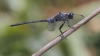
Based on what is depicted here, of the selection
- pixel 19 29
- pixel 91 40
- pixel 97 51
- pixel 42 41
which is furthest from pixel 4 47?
pixel 97 51

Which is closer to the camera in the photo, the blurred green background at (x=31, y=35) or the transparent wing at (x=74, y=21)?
the transparent wing at (x=74, y=21)

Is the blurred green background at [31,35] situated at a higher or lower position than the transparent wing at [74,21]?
higher

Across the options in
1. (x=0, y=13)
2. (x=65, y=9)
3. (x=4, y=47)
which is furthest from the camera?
(x=65, y=9)

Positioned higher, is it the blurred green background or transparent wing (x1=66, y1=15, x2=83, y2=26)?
the blurred green background

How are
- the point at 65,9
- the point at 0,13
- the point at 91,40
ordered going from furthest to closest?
the point at 65,9 < the point at 91,40 < the point at 0,13

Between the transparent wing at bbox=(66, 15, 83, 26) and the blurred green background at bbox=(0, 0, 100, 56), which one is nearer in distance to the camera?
the transparent wing at bbox=(66, 15, 83, 26)

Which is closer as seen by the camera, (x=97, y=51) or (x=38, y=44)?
(x=38, y=44)

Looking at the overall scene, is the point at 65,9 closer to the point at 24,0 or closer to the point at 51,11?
the point at 51,11

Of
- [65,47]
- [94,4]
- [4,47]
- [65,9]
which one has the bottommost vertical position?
[65,47]

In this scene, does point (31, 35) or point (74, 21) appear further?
point (31, 35)

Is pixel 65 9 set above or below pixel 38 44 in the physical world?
above

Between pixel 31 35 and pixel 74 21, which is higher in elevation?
pixel 31 35
